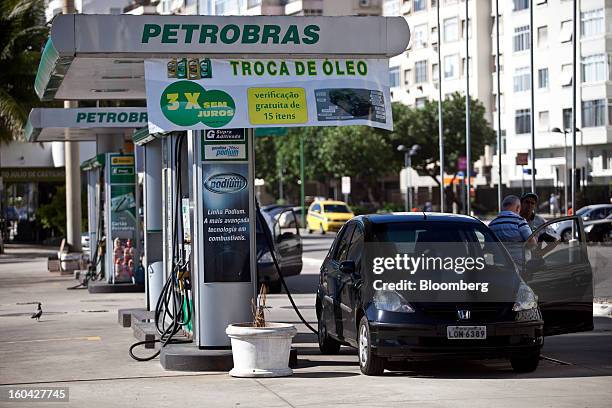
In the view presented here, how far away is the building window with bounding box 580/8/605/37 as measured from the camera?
71188 mm

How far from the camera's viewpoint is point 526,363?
1229cm

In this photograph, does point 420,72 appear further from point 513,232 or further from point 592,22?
point 513,232

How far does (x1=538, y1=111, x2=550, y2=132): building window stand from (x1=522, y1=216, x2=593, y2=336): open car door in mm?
63913

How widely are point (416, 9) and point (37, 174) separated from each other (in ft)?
142

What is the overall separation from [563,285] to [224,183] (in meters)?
3.81

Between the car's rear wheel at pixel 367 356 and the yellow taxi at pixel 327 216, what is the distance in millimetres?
50314

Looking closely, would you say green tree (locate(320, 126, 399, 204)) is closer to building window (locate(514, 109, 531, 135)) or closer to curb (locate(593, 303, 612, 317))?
building window (locate(514, 109, 531, 135))

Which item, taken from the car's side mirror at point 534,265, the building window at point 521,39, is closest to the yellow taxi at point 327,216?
the building window at point 521,39

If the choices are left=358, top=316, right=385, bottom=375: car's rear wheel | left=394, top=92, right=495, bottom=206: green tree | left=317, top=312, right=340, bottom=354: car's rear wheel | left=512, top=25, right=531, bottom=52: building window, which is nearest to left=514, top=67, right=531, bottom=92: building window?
left=512, top=25, right=531, bottom=52: building window

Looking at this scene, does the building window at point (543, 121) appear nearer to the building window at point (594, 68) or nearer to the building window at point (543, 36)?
the building window at point (594, 68)

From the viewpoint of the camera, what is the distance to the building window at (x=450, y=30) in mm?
88062

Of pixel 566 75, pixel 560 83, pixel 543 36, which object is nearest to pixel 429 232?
pixel 566 75

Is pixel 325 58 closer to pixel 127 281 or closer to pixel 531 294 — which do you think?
pixel 531 294

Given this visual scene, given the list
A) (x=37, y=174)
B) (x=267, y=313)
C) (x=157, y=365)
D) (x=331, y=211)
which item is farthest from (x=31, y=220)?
(x=157, y=365)
